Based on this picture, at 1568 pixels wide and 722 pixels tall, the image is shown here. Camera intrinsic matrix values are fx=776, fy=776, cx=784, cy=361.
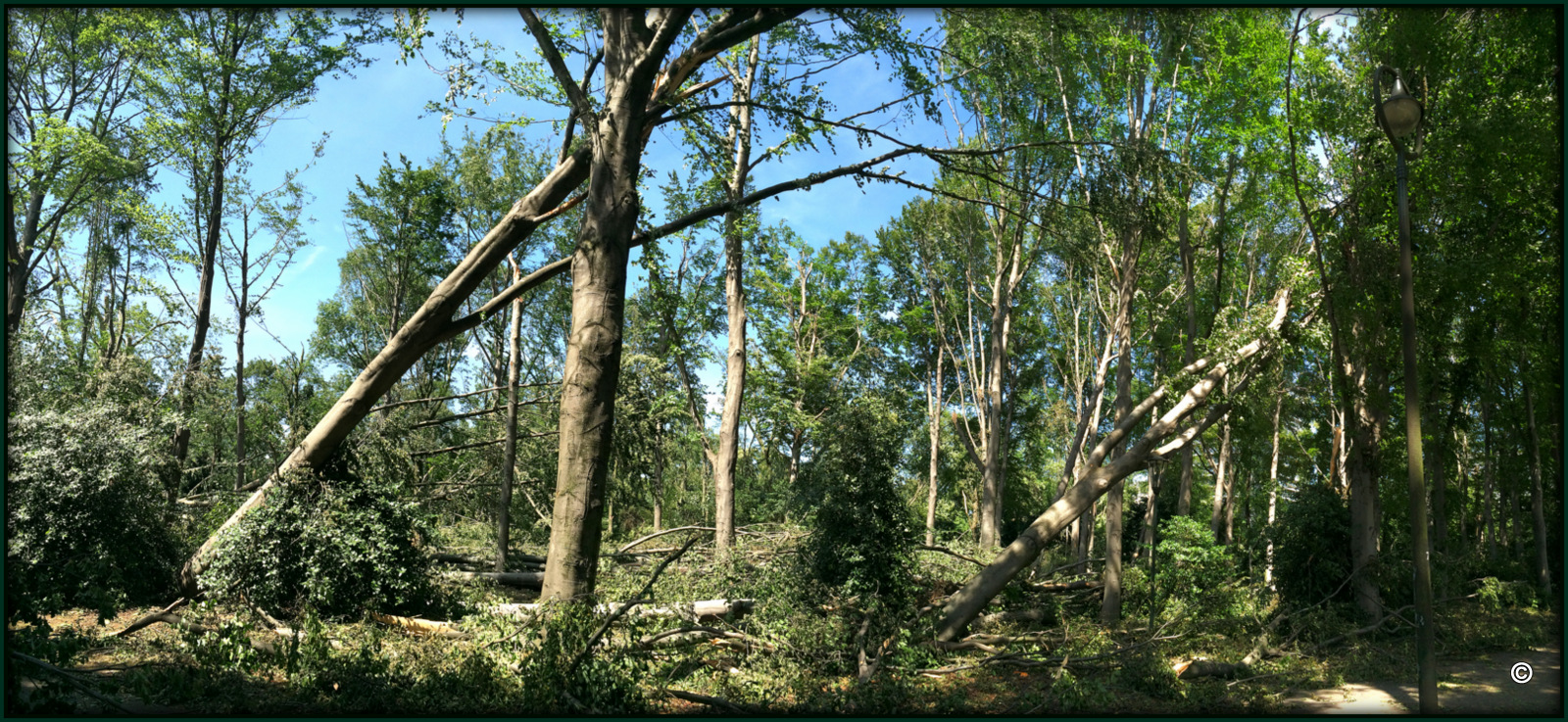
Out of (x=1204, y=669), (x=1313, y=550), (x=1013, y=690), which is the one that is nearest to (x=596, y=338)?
(x=1013, y=690)

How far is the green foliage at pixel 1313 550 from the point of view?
42.4 feet

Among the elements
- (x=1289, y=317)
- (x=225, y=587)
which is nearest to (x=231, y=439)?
(x=225, y=587)

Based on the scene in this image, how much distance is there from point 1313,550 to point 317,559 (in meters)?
14.9

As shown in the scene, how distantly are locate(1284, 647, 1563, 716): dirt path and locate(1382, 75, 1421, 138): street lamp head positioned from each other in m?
4.98

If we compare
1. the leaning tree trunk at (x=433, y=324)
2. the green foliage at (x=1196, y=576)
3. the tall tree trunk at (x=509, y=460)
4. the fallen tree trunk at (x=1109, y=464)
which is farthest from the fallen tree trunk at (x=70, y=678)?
the green foliage at (x=1196, y=576)

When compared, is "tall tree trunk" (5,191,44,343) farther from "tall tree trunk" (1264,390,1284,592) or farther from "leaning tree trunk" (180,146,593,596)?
"tall tree trunk" (1264,390,1284,592)

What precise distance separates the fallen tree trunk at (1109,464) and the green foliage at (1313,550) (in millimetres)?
2727

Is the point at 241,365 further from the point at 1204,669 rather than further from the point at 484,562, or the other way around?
the point at 1204,669

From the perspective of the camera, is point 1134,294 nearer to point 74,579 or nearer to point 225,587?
point 225,587

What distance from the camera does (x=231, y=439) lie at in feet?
75.7

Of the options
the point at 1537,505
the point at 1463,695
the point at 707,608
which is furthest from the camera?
the point at 1537,505

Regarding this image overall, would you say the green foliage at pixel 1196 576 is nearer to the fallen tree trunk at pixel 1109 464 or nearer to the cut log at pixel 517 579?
the fallen tree trunk at pixel 1109 464

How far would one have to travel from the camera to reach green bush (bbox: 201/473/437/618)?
Result: 345 inches

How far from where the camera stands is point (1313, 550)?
13.1 meters
